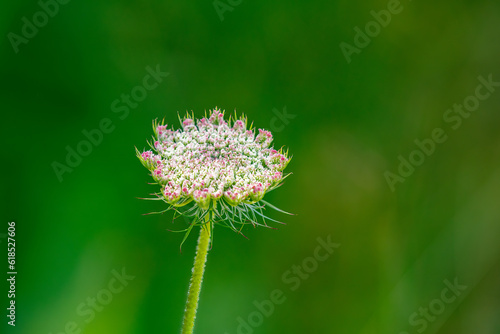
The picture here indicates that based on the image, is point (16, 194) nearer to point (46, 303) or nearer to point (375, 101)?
point (46, 303)
